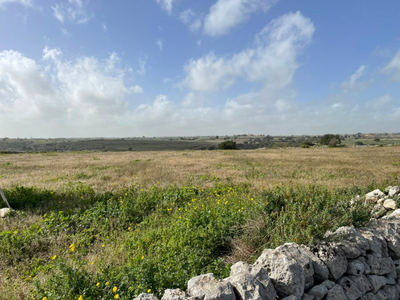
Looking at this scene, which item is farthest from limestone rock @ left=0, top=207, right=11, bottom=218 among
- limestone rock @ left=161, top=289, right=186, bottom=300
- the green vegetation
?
limestone rock @ left=161, top=289, right=186, bottom=300

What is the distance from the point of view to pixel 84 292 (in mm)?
2934

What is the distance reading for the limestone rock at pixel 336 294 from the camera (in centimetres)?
304

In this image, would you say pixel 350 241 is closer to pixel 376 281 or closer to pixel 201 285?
pixel 376 281

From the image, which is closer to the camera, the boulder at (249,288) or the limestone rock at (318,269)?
the boulder at (249,288)

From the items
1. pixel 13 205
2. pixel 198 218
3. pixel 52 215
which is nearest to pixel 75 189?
pixel 13 205

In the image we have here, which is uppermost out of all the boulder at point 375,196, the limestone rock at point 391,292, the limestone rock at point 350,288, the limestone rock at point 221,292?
the limestone rock at point 221,292

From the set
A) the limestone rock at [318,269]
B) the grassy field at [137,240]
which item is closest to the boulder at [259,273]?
the grassy field at [137,240]

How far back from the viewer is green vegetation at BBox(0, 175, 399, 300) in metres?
3.17

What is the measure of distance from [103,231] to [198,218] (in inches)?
102

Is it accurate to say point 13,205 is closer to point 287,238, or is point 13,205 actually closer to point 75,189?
point 75,189

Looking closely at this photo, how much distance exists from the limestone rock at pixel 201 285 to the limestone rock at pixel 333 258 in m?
1.86

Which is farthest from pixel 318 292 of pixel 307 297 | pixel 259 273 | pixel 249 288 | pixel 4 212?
pixel 4 212

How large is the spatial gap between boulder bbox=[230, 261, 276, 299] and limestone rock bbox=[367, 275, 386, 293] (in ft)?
7.40

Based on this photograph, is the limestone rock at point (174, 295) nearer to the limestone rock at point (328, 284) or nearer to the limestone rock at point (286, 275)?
the limestone rock at point (286, 275)
